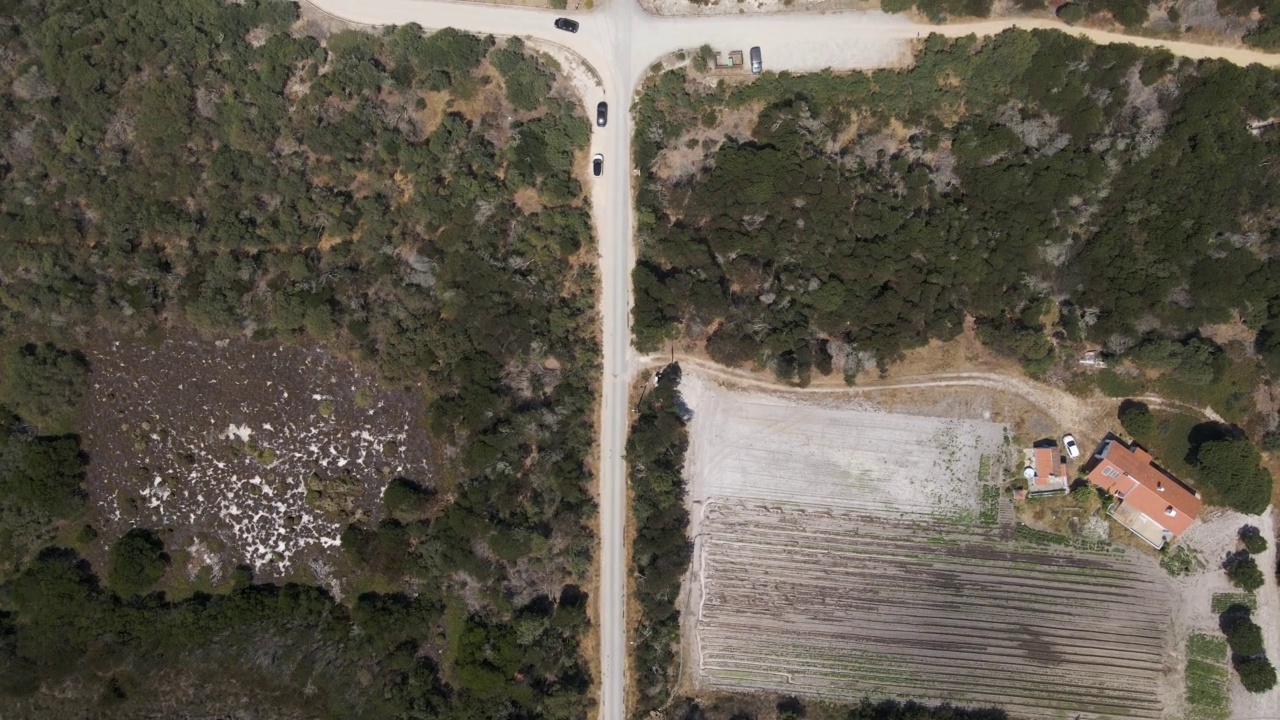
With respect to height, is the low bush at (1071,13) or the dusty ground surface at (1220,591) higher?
the low bush at (1071,13)

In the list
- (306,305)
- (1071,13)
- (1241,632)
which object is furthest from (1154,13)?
(306,305)

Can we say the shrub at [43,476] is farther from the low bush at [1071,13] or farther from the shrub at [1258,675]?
the shrub at [1258,675]

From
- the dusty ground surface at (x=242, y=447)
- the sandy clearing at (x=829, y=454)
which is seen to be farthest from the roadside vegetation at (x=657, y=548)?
the dusty ground surface at (x=242, y=447)

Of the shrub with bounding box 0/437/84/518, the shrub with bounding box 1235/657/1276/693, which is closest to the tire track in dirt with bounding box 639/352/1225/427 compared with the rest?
the shrub with bounding box 1235/657/1276/693

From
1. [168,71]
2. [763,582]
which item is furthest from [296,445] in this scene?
[763,582]

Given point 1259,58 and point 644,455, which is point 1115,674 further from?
point 1259,58
